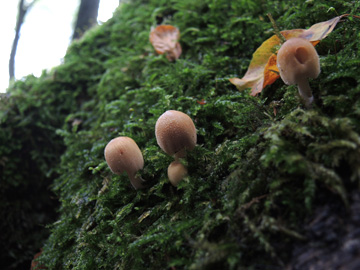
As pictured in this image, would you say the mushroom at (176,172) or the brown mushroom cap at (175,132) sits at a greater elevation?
the brown mushroom cap at (175,132)

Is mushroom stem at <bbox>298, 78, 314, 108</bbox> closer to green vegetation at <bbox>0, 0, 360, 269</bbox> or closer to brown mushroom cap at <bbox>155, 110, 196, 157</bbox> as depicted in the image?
green vegetation at <bbox>0, 0, 360, 269</bbox>

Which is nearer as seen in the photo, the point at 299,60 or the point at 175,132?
the point at 299,60

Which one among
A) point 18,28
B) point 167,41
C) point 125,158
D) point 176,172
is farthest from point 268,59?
point 18,28

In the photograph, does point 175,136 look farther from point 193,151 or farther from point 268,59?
point 268,59

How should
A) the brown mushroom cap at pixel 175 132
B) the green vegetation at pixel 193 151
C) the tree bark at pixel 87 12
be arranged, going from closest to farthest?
the green vegetation at pixel 193 151, the brown mushroom cap at pixel 175 132, the tree bark at pixel 87 12

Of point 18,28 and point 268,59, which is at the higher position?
point 18,28

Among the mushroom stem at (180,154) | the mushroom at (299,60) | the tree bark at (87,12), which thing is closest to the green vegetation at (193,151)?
the mushroom stem at (180,154)

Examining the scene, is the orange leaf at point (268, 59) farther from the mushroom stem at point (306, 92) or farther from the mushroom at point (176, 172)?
the mushroom at point (176, 172)

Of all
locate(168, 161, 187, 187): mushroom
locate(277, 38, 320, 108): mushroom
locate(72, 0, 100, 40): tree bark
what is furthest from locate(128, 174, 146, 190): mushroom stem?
locate(72, 0, 100, 40): tree bark
